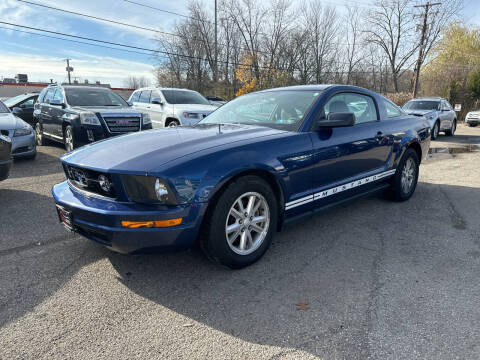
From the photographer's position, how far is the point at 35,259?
3125mm

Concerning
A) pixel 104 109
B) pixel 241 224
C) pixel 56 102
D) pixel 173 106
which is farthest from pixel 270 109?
pixel 56 102

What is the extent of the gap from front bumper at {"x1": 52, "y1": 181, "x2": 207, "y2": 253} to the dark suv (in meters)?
5.61

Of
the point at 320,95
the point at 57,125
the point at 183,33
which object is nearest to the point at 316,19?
the point at 183,33

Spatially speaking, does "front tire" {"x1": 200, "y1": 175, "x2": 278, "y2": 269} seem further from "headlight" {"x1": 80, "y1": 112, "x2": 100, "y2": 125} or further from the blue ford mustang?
"headlight" {"x1": 80, "y1": 112, "x2": 100, "y2": 125}

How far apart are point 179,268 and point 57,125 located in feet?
23.4

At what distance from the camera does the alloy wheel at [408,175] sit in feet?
16.0

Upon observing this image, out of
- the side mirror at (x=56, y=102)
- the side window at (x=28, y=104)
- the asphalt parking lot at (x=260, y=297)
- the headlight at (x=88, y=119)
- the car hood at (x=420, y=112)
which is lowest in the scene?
the asphalt parking lot at (x=260, y=297)

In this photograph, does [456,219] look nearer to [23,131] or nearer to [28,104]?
[23,131]

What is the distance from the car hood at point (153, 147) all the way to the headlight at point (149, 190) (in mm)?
56

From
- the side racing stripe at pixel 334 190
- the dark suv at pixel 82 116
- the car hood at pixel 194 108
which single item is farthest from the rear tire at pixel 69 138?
the side racing stripe at pixel 334 190

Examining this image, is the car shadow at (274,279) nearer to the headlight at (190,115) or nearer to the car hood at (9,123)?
the car hood at (9,123)

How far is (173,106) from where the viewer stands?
9.94 meters

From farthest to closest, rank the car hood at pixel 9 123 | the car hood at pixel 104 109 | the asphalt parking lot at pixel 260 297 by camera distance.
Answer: the car hood at pixel 104 109, the car hood at pixel 9 123, the asphalt parking lot at pixel 260 297

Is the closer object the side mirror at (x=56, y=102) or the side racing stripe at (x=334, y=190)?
the side racing stripe at (x=334, y=190)
